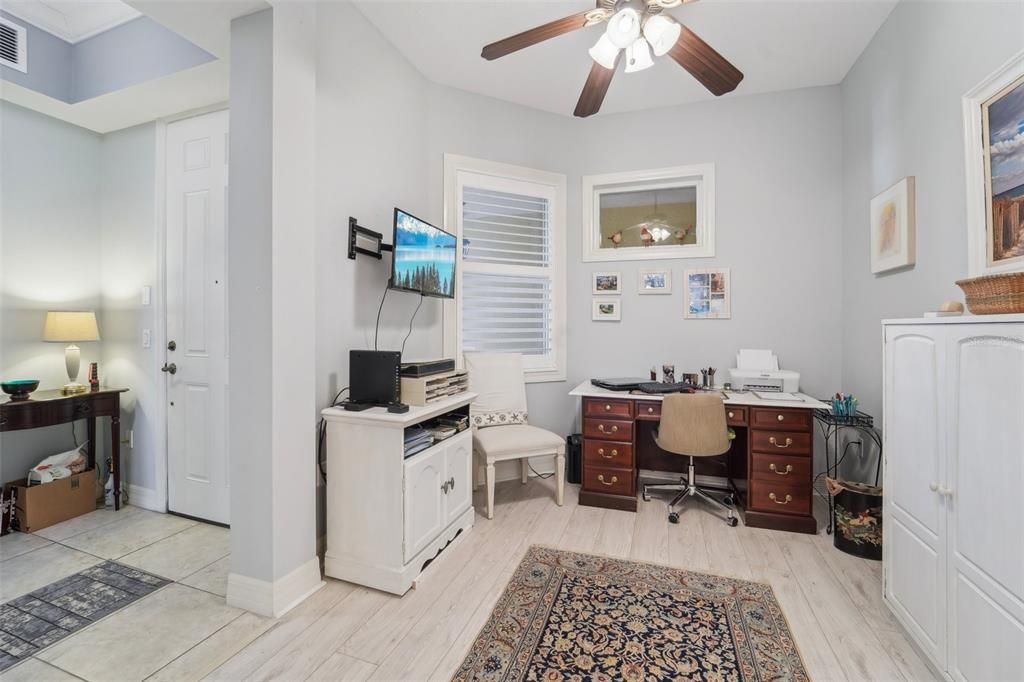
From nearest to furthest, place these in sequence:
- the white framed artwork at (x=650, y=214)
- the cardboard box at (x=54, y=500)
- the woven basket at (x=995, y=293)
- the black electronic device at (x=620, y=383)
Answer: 1. the woven basket at (x=995, y=293)
2. the cardboard box at (x=54, y=500)
3. the black electronic device at (x=620, y=383)
4. the white framed artwork at (x=650, y=214)

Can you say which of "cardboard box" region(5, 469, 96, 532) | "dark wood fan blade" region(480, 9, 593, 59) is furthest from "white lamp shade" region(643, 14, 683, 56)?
"cardboard box" region(5, 469, 96, 532)

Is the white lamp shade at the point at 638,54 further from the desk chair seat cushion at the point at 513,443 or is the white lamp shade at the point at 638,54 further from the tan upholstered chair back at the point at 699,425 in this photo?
the desk chair seat cushion at the point at 513,443

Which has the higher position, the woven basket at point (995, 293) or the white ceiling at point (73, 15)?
the white ceiling at point (73, 15)

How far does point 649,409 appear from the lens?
2924 millimetres

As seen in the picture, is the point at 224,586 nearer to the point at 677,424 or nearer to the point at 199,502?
the point at 199,502

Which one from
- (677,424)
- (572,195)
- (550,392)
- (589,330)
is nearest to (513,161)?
(572,195)

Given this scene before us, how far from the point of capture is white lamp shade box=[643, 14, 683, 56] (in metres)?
1.81

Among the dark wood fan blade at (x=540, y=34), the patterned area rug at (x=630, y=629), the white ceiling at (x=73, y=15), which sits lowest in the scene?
the patterned area rug at (x=630, y=629)

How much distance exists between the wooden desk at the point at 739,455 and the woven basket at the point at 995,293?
1365mm

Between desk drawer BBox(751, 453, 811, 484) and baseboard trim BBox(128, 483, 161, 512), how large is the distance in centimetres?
393

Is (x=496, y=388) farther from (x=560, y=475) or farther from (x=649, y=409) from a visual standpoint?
(x=649, y=409)

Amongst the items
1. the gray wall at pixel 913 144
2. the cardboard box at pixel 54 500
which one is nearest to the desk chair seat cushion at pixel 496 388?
the gray wall at pixel 913 144

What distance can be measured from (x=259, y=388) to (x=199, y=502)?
151 centimetres

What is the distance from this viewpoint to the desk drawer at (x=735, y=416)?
9.05ft
